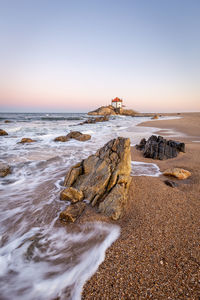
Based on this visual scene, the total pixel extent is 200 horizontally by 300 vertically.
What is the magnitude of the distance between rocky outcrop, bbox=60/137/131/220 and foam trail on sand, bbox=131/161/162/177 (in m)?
1.19

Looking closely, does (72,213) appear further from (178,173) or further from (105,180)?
(178,173)

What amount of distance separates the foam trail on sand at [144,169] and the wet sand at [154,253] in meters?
1.26

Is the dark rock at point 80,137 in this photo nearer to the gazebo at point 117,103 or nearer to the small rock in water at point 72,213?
the small rock in water at point 72,213

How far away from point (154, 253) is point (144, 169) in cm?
340

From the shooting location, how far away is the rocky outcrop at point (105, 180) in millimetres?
3059

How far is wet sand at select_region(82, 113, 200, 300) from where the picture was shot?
162cm

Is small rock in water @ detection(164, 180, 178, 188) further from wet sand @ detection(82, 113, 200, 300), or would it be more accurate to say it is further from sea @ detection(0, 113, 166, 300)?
sea @ detection(0, 113, 166, 300)

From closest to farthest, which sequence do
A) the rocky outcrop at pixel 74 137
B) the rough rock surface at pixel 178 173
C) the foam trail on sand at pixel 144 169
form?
1. the rough rock surface at pixel 178 173
2. the foam trail on sand at pixel 144 169
3. the rocky outcrop at pixel 74 137

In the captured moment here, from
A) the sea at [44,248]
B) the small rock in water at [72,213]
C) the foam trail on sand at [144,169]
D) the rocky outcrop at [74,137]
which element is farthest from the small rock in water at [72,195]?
the rocky outcrop at [74,137]

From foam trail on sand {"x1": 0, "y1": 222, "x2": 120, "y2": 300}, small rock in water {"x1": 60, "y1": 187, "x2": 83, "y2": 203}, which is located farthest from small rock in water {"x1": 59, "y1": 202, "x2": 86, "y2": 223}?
small rock in water {"x1": 60, "y1": 187, "x2": 83, "y2": 203}

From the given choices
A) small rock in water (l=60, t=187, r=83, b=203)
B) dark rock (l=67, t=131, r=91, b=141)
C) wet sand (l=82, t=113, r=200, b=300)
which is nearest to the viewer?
wet sand (l=82, t=113, r=200, b=300)

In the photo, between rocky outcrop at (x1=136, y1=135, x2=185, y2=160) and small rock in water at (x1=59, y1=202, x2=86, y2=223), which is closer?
small rock in water at (x1=59, y1=202, x2=86, y2=223)

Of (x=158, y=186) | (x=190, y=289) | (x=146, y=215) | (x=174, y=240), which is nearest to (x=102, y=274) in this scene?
(x=190, y=289)

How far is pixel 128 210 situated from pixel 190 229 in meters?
1.09
